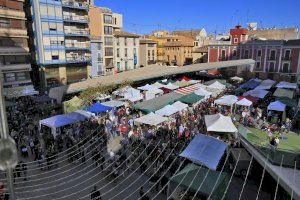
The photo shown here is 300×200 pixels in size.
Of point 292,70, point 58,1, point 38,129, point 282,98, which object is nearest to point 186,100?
point 282,98

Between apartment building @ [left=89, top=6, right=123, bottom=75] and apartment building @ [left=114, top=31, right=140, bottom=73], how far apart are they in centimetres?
228

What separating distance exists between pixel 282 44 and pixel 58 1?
36.5 metres

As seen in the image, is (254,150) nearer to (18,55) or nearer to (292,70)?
(18,55)

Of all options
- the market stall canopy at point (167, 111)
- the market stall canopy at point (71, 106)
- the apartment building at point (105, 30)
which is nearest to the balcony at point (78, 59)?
the apartment building at point (105, 30)

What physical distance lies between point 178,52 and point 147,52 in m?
8.41

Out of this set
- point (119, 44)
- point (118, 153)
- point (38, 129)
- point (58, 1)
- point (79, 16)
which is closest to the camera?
point (118, 153)

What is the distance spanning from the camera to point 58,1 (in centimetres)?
3697

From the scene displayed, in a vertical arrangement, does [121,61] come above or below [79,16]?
below

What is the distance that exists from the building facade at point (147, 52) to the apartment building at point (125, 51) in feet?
16.3

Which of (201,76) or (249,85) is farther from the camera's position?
(201,76)

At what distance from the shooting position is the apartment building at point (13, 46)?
97.7 ft

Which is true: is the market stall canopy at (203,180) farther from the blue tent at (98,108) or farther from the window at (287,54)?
the window at (287,54)

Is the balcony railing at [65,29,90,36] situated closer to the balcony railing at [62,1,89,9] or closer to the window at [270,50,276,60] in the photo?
the balcony railing at [62,1,89,9]

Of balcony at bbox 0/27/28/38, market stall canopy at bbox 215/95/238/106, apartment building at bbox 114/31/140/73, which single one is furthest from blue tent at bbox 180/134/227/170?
apartment building at bbox 114/31/140/73
